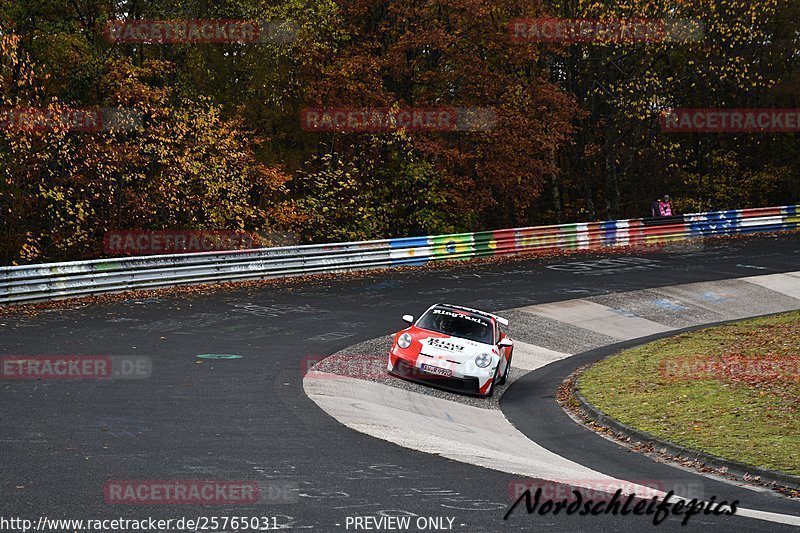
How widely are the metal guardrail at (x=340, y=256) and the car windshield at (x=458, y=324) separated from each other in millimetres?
10336

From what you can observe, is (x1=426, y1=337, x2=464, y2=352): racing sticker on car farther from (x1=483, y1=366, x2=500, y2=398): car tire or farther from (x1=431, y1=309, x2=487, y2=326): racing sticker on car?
(x1=431, y1=309, x2=487, y2=326): racing sticker on car

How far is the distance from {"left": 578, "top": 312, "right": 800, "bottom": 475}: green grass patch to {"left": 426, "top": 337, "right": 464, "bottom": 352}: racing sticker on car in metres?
2.32

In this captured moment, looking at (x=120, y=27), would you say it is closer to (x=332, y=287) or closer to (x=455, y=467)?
(x=332, y=287)

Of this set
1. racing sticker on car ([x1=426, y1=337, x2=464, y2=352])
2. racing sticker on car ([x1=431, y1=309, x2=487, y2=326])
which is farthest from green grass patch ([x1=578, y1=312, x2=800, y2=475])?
racing sticker on car ([x1=426, y1=337, x2=464, y2=352])

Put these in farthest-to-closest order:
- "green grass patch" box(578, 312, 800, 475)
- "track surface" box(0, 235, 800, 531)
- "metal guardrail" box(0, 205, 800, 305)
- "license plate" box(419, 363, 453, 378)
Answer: "metal guardrail" box(0, 205, 800, 305) < "license plate" box(419, 363, 453, 378) < "green grass patch" box(578, 312, 800, 475) < "track surface" box(0, 235, 800, 531)

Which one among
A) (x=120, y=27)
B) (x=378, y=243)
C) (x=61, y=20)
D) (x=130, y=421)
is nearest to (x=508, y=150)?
(x=378, y=243)

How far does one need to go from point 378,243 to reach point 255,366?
44.7 ft

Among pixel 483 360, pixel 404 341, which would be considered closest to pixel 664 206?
pixel 483 360

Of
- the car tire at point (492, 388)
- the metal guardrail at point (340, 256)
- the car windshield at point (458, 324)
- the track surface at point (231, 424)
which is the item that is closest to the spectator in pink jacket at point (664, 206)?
the metal guardrail at point (340, 256)

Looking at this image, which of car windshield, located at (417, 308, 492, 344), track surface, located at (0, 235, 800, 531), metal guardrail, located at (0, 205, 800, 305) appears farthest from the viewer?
metal guardrail, located at (0, 205, 800, 305)

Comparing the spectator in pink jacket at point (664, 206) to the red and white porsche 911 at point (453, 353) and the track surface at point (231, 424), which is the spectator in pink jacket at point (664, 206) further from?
the red and white porsche 911 at point (453, 353)

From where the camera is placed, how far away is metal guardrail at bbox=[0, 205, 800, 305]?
72.4 feet

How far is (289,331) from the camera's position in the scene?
1928 centimetres

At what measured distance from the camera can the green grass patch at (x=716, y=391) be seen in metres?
11.6
